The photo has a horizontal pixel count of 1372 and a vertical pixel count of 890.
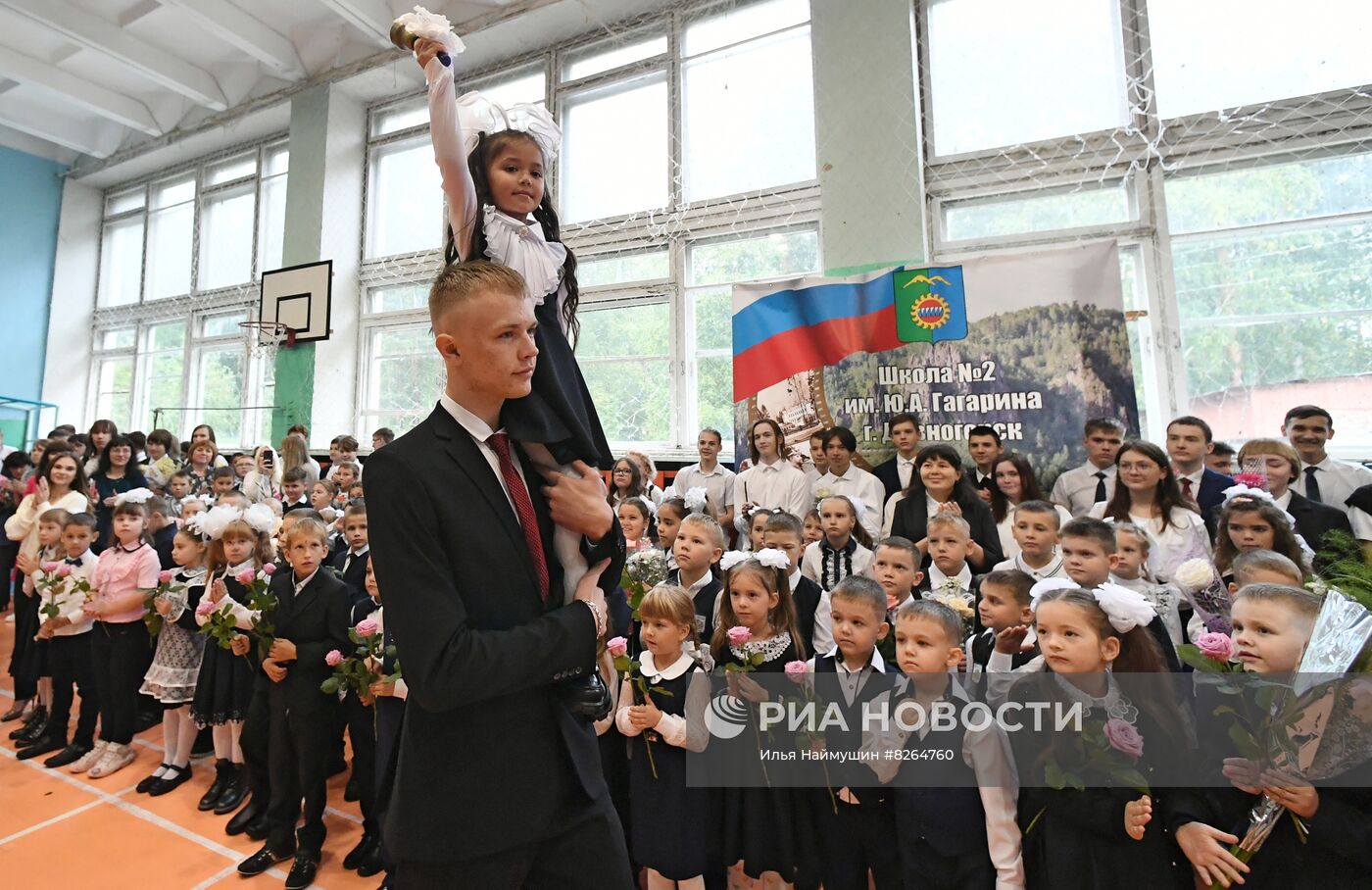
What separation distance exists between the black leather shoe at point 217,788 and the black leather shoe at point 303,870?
0.71 metres

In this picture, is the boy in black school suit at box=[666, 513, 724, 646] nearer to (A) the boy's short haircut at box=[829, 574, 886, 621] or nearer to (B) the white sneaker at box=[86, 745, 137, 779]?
(A) the boy's short haircut at box=[829, 574, 886, 621]

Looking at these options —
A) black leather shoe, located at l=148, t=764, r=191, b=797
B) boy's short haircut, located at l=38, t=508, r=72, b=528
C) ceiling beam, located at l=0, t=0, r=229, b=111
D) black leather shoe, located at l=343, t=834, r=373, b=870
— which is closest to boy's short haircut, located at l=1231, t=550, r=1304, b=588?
black leather shoe, located at l=343, t=834, r=373, b=870

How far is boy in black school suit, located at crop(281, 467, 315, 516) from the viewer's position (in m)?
4.98

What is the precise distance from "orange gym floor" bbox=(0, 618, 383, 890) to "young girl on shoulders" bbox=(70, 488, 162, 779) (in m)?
0.13

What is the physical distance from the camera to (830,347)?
510cm

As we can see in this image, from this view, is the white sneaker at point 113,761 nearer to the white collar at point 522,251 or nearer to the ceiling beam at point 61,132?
the white collar at point 522,251

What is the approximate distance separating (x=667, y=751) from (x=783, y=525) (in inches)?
49.9

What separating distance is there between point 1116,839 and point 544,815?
53.8 inches

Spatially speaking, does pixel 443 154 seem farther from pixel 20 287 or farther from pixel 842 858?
pixel 20 287

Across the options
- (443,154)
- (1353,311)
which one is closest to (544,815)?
(443,154)

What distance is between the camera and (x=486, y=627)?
883 millimetres

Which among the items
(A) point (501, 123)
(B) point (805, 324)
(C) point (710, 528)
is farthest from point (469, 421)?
(B) point (805, 324)

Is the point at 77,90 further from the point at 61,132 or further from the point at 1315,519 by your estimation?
the point at 1315,519

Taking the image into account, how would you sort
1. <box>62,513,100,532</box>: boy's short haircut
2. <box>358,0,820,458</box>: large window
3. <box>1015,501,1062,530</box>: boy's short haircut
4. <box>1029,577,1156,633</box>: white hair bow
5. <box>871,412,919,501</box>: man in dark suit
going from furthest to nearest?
<box>358,0,820,458</box>: large window → <box>871,412,919,501</box>: man in dark suit → <box>62,513,100,532</box>: boy's short haircut → <box>1015,501,1062,530</box>: boy's short haircut → <box>1029,577,1156,633</box>: white hair bow
